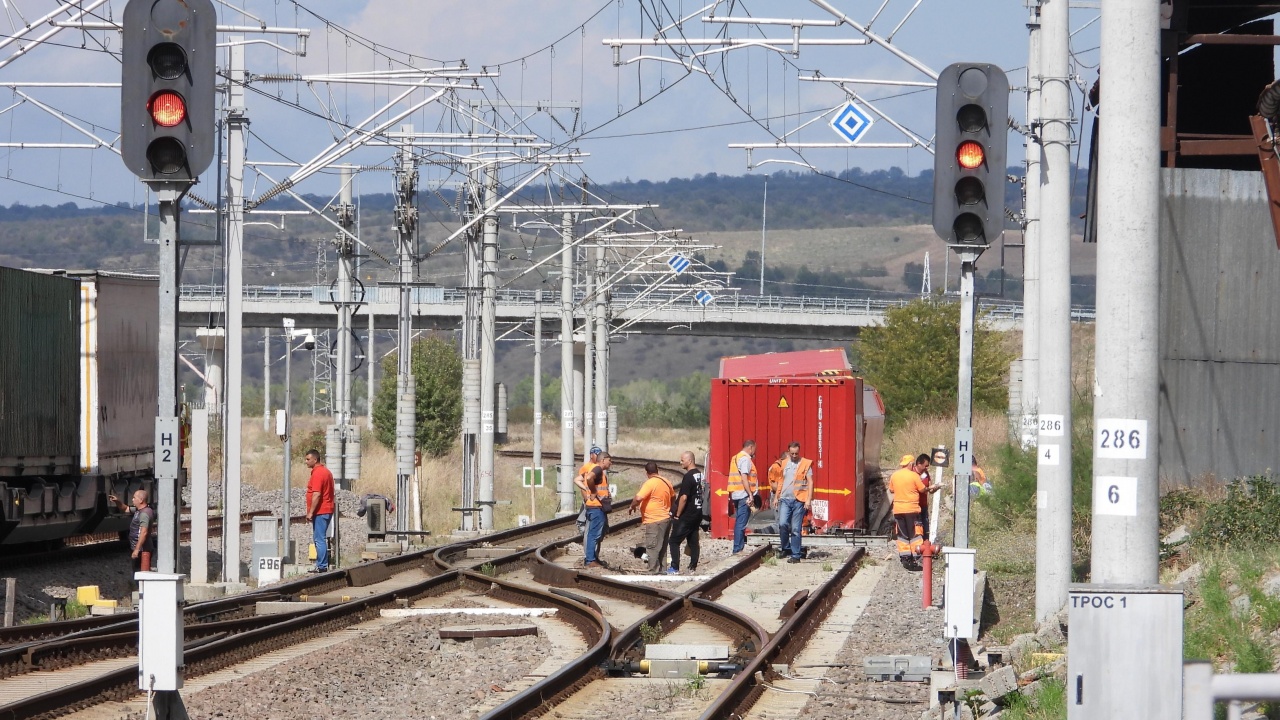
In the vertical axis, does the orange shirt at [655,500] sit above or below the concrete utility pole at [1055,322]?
below

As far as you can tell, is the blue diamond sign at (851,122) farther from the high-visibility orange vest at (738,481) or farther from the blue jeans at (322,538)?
the blue jeans at (322,538)

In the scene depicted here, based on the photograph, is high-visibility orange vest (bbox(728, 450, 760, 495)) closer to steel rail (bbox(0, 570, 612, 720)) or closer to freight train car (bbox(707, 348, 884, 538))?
freight train car (bbox(707, 348, 884, 538))

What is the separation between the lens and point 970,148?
11359mm

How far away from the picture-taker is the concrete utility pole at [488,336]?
35.1 meters

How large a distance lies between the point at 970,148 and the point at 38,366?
18031mm

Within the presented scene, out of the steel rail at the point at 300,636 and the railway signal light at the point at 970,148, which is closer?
the railway signal light at the point at 970,148

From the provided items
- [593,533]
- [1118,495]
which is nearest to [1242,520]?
[1118,495]

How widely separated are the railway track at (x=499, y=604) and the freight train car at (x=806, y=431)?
9.14ft

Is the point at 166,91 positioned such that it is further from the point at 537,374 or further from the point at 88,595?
the point at 537,374

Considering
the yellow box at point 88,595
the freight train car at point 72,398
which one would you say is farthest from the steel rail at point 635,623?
the freight train car at point 72,398

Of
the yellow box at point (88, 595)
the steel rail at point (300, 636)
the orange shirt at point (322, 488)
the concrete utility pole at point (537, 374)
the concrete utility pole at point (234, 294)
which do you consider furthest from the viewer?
the concrete utility pole at point (537, 374)

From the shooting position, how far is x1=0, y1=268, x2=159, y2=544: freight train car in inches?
945

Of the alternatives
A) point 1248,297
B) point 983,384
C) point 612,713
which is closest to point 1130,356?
point 612,713

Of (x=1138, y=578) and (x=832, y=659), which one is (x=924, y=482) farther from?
(x=1138, y=578)
